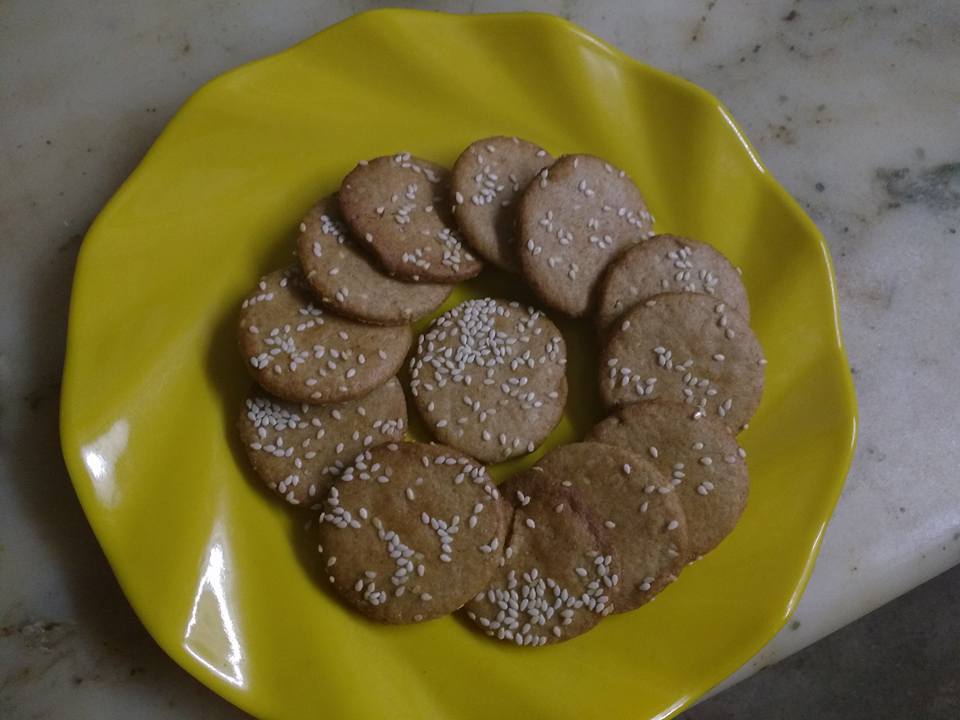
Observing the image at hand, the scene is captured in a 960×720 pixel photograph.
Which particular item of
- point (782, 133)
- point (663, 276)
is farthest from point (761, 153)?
point (663, 276)

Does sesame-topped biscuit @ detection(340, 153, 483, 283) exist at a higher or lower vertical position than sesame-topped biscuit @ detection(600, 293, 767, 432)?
higher

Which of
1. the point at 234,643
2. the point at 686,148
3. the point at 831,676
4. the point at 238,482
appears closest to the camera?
the point at 234,643

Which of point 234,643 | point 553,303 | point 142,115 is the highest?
point 142,115

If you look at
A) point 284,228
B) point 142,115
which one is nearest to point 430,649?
point 284,228

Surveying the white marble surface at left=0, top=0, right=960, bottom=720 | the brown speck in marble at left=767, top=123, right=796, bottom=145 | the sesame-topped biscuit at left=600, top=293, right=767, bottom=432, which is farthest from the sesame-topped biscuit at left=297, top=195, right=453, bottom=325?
the brown speck in marble at left=767, top=123, right=796, bottom=145

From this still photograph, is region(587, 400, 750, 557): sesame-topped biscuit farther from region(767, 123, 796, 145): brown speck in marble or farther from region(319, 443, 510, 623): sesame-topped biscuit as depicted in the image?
region(767, 123, 796, 145): brown speck in marble

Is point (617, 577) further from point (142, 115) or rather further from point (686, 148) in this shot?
point (142, 115)

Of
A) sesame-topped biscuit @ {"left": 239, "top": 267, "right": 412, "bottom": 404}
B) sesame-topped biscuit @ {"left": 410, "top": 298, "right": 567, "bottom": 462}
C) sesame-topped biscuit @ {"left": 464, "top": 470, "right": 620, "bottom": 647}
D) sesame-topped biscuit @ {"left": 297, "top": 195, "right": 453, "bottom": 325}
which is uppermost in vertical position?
sesame-topped biscuit @ {"left": 297, "top": 195, "right": 453, "bottom": 325}
